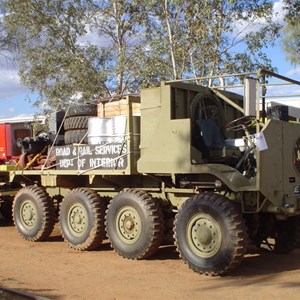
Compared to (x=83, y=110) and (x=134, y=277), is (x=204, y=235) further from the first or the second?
(x=83, y=110)

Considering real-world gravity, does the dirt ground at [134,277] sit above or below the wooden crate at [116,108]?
below

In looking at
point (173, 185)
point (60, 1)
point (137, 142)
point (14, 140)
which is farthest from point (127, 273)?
point (60, 1)

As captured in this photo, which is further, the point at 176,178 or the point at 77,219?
the point at 77,219

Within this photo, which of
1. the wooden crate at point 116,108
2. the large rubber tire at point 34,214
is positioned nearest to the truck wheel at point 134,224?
the wooden crate at point 116,108

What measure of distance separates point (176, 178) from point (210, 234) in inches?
46.7

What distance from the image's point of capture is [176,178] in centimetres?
805

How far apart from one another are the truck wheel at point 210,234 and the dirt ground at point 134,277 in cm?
22

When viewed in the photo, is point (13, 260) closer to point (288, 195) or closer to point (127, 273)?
point (127, 273)

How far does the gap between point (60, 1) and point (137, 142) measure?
1183 centimetres

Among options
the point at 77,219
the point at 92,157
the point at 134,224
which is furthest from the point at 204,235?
the point at 77,219

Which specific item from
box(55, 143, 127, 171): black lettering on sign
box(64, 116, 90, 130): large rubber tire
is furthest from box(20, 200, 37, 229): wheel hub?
box(64, 116, 90, 130): large rubber tire

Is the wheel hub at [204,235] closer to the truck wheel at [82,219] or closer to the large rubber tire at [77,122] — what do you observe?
the truck wheel at [82,219]

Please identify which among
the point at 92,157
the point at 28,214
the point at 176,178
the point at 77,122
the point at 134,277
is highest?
the point at 77,122

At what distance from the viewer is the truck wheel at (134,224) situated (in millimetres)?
8086
